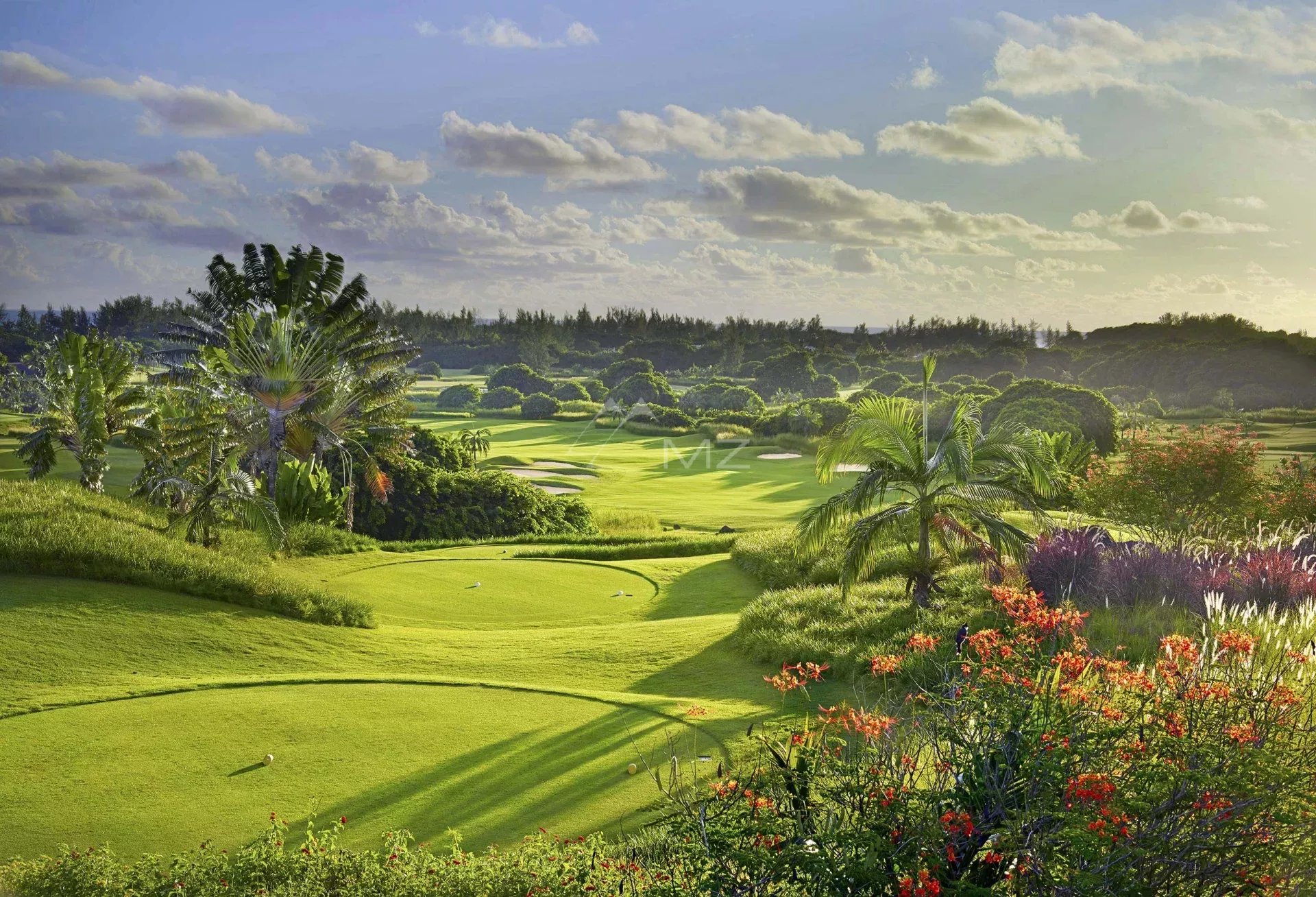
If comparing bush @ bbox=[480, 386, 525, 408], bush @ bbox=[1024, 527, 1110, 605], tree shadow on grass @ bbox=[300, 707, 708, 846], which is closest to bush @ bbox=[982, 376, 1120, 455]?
bush @ bbox=[1024, 527, 1110, 605]

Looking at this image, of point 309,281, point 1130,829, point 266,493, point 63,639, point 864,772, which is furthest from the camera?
point 309,281

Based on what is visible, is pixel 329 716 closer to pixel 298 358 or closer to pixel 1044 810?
pixel 1044 810

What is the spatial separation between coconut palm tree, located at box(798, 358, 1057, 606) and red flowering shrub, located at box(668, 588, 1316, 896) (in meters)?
6.09

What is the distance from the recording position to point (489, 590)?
53.7ft

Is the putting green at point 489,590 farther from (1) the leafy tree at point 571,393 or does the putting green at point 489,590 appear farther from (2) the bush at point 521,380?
(2) the bush at point 521,380

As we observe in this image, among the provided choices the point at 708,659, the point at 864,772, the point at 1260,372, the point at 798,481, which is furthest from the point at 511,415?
the point at 864,772

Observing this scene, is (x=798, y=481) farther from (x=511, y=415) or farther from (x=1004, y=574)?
(x=511, y=415)

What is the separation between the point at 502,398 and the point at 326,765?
238 ft

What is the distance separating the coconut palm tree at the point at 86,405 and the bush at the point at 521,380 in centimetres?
5565

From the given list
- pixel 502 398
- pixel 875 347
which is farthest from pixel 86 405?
pixel 875 347

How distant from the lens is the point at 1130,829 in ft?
13.9

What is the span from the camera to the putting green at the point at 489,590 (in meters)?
14.9

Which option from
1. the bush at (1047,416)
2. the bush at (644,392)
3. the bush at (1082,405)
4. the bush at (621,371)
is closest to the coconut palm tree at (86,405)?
the bush at (1047,416)

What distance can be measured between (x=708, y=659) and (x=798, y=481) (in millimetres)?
28902
